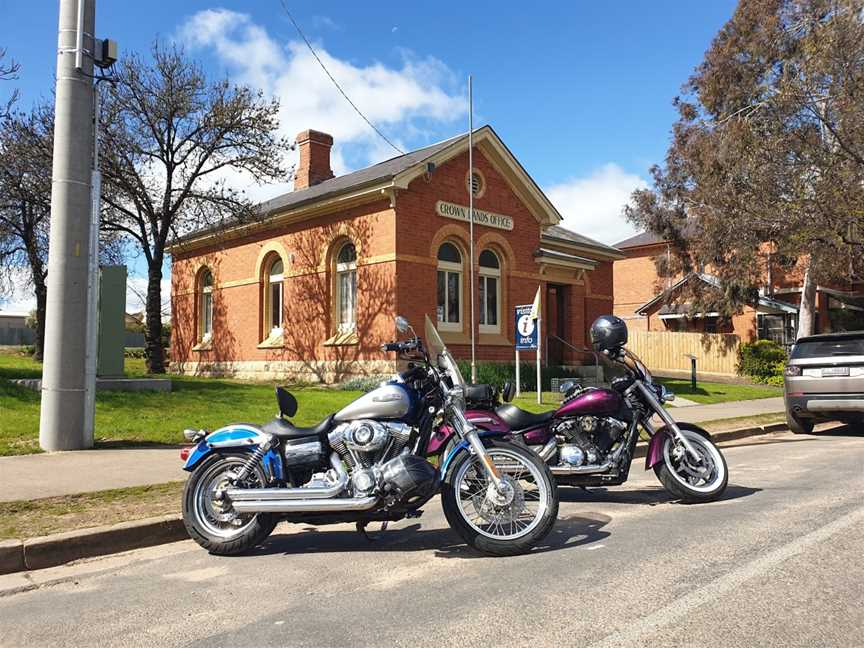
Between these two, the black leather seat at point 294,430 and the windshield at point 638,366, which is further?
the windshield at point 638,366

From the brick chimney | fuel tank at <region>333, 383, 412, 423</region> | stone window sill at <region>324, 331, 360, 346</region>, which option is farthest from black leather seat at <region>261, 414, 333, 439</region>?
the brick chimney

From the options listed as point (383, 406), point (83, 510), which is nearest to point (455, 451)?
point (383, 406)

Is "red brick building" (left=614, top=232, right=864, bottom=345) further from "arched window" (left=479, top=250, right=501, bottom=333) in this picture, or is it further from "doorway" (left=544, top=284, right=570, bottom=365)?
"arched window" (left=479, top=250, right=501, bottom=333)

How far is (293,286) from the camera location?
21.7m

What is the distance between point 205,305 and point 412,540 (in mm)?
A: 21965

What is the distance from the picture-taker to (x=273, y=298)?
23078 millimetres

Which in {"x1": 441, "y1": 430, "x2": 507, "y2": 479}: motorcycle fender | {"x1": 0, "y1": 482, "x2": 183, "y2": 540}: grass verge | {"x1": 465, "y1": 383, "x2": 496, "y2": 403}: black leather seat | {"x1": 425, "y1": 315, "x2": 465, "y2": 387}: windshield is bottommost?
{"x1": 0, "y1": 482, "x2": 183, "y2": 540}: grass verge

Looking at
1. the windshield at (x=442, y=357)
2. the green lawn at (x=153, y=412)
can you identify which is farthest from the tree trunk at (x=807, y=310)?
the windshield at (x=442, y=357)

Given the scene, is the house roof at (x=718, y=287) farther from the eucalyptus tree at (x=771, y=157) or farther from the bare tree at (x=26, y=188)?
the bare tree at (x=26, y=188)

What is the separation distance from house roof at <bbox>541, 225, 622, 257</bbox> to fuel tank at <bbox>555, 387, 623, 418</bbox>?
18595 mm

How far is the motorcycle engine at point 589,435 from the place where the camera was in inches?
258

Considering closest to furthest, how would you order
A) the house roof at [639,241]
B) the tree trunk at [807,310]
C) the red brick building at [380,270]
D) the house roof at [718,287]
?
the red brick building at [380,270], the tree trunk at [807,310], the house roof at [718,287], the house roof at [639,241]

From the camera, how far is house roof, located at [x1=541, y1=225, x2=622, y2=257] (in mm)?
25439

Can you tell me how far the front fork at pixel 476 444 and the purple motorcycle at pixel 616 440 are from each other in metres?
1.25
